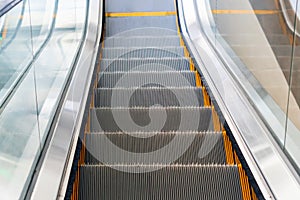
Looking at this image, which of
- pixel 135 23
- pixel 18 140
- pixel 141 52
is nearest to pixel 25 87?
pixel 18 140

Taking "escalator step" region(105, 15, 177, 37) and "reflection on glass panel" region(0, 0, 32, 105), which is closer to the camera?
"reflection on glass panel" region(0, 0, 32, 105)

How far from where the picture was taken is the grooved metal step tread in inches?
164

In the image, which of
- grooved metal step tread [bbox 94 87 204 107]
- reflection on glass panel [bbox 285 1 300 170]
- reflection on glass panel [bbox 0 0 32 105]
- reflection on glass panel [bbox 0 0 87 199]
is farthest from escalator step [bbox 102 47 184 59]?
reflection on glass panel [bbox 285 1 300 170]

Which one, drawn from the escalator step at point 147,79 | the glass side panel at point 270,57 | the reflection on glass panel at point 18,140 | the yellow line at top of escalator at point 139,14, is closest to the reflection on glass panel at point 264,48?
the glass side panel at point 270,57

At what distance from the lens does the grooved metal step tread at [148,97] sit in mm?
4160

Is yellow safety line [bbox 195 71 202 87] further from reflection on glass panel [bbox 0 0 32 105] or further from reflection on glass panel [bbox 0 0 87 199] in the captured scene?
reflection on glass panel [bbox 0 0 32 105]

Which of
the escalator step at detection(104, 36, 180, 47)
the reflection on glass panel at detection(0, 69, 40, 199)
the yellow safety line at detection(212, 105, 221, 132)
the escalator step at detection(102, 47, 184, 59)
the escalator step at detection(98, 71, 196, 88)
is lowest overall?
the escalator step at detection(104, 36, 180, 47)

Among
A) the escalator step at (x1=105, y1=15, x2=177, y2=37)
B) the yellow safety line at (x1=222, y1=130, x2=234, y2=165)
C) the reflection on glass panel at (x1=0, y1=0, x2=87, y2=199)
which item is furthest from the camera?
the escalator step at (x1=105, y1=15, x2=177, y2=37)

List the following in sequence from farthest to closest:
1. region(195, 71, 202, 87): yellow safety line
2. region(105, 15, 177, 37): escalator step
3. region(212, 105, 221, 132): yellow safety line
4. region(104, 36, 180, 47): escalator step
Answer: region(105, 15, 177, 37): escalator step < region(104, 36, 180, 47): escalator step < region(195, 71, 202, 87): yellow safety line < region(212, 105, 221, 132): yellow safety line

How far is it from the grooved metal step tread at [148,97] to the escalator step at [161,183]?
135 cm

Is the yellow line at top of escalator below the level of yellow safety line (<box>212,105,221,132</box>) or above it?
below

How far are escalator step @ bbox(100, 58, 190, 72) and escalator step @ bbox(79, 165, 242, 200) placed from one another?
7.78ft

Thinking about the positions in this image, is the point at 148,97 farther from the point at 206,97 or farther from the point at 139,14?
the point at 139,14

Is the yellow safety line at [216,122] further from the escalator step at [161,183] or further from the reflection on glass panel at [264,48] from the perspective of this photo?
the escalator step at [161,183]
